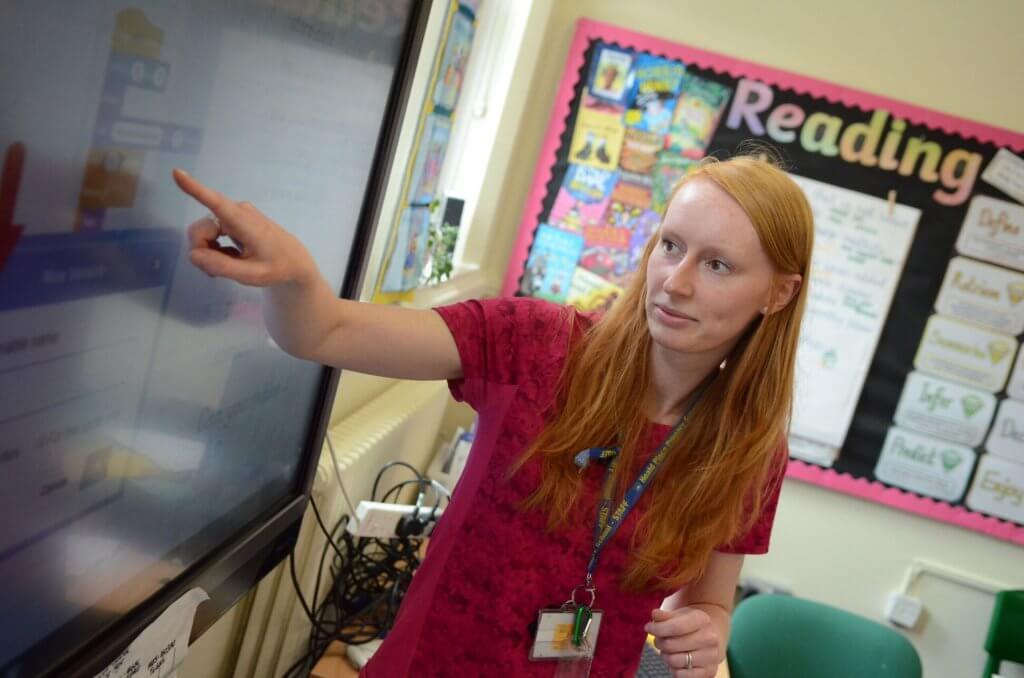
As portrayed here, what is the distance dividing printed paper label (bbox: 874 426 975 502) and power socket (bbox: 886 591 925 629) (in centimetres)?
37

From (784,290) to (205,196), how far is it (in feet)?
2.67

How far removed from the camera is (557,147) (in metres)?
3.06

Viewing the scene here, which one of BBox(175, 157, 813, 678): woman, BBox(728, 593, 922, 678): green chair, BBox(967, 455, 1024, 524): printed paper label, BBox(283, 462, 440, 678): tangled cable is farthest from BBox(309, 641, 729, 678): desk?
BBox(967, 455, 1024, 524): printed paper label

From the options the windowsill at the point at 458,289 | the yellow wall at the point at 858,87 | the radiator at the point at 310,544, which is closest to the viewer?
the radiator at the point at 310,544

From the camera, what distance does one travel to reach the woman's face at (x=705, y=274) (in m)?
1.07

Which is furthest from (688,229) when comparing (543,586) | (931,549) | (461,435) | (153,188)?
(931,549)

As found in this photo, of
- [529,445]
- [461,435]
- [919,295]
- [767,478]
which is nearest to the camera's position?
[529,445]

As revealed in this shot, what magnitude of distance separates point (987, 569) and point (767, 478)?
7.44ft

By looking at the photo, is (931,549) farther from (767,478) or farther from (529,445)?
(529,445)

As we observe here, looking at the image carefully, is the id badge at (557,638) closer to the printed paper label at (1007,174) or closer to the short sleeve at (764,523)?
the short sleeve at (764,523)

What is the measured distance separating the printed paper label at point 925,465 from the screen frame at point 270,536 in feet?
8.09

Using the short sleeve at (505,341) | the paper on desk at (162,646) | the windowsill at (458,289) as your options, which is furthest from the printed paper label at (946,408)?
the paper on desk at (162,646)

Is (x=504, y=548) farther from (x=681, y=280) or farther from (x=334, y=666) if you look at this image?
(x=334, y=666)

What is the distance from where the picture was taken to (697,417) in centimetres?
117
